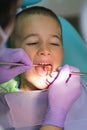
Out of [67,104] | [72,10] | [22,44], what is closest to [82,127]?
[67,104]

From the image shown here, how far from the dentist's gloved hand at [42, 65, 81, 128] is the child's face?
70mm

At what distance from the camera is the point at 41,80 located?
3.97 ft

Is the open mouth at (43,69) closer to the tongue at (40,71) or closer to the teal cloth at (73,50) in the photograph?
the tongue at (40,71)

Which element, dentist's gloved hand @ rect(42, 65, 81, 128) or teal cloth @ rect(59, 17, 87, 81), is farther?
teal cloth @ rect(59, 17, 87, 81)

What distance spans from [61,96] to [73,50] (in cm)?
62

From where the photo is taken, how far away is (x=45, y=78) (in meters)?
1.20

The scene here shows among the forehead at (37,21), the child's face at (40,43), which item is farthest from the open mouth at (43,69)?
the forehead at (37,21)

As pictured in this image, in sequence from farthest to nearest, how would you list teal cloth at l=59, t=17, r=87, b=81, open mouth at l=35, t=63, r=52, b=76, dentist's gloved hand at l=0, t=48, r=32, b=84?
1. teal cloth at l=59, t=17, r=87, b=81
2. open mouth at l=35, t=63, r=52, b=76
3. dentist's gloved hand at l=0, t=48, r=32, b=84

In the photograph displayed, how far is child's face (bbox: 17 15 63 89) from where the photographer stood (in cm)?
120

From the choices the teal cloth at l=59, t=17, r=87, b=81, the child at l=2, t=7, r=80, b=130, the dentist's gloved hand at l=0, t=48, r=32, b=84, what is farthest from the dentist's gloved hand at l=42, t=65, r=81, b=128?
the teal cloth at l=59, t=17, r=87, b=81

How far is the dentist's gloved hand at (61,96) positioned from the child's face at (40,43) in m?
Result: 0.07

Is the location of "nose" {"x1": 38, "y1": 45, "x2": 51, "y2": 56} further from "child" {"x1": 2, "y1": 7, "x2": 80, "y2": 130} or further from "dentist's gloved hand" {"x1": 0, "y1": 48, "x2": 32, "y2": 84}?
"dentist's gloved hand" {"x1": 0, "y1": 48, "x2": 32, "y2": 84}

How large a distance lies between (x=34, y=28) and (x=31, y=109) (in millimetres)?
328

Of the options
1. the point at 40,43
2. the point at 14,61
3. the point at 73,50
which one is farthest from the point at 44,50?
the point at 73,50
